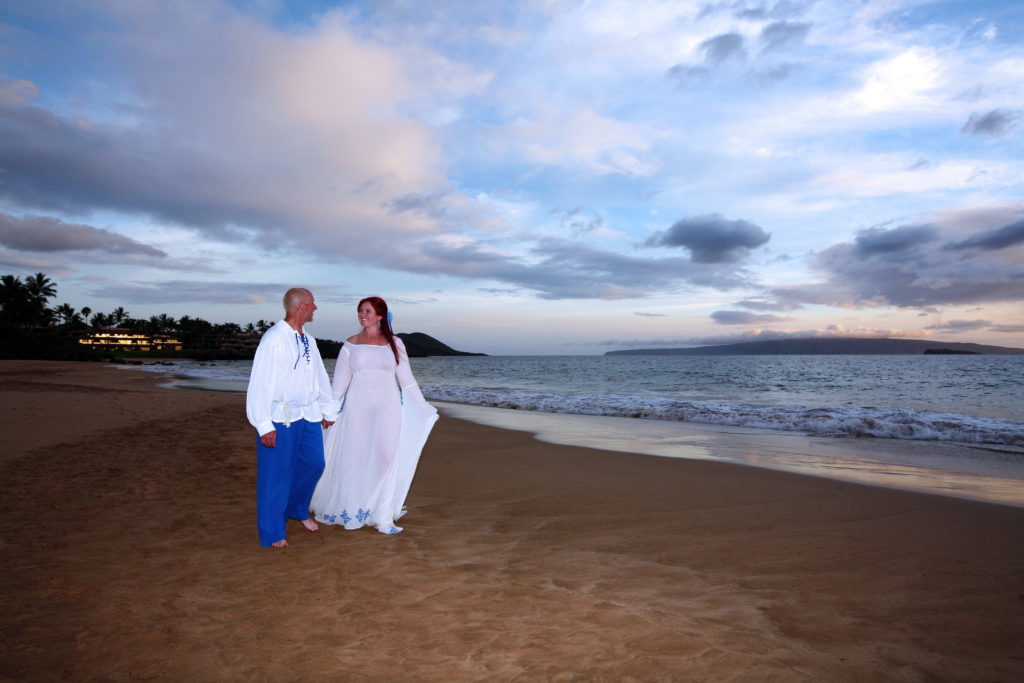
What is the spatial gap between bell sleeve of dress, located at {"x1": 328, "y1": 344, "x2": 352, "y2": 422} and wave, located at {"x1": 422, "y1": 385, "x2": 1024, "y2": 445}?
12913 millimetres

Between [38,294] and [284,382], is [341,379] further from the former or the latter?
[38,294]

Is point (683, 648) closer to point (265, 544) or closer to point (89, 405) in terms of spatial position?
point (265, 544)

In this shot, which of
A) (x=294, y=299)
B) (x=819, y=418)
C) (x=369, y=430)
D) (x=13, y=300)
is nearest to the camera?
(x=294, y=299)

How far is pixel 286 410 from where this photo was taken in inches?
187

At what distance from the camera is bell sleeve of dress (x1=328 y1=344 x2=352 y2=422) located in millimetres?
5332

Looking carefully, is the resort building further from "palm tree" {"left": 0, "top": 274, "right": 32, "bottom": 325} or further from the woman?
the woman

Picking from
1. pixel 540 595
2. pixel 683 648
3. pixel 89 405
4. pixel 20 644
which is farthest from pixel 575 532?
pixel 89 405

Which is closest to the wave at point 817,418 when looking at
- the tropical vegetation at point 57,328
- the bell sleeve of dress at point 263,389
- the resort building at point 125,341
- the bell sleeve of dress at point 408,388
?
the bell sleeve of dress at point 408,388

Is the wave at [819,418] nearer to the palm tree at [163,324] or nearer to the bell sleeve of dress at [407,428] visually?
the bell sleeve of dress at [407,428]

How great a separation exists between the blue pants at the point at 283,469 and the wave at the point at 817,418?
522 inches

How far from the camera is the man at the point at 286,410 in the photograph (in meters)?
4.51

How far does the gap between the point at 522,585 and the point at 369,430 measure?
2221mm

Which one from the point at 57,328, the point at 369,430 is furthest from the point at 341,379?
the point at 57,328

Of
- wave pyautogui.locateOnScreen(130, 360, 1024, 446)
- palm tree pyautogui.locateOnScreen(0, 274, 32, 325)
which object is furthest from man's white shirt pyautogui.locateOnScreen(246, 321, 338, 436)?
palm tree pyautogui.locateOnScreen(0, 274, 32, 325)
